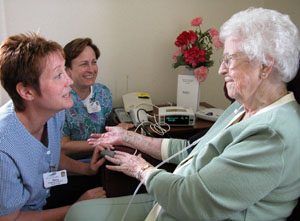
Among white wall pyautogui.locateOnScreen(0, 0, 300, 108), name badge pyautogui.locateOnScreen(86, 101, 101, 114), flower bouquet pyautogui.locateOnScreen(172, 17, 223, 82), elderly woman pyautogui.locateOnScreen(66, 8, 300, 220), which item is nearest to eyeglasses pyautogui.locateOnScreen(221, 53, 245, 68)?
elderly woman pyautogui.locateOnScreen(66, 8, 300, 220)

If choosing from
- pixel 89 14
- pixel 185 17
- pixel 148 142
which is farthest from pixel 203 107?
pixel 89 14

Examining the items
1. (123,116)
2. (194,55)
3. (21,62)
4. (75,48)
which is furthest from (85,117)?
(194,55)

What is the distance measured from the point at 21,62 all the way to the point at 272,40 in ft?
3.24

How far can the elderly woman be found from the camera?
81 centimetres

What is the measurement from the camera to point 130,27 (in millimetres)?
2100

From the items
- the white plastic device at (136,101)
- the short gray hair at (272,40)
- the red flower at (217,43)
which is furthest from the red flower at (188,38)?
the short gray hair at (272,40)

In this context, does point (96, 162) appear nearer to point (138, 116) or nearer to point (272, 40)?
point (138, 116)

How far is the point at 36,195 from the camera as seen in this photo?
4.15ft

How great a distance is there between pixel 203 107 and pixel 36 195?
150cm

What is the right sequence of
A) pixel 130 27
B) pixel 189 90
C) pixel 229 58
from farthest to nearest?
pixel 130 27, pixel 189 90, pixel 229 58

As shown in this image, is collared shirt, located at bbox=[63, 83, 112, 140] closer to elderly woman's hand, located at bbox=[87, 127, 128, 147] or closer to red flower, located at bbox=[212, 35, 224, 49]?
elderly woman's hand, located at bbox=[87, 127, 128, 147]

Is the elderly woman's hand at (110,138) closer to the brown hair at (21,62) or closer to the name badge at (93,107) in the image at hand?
the name badge at (93,107)

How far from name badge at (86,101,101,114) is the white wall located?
1.14 ft

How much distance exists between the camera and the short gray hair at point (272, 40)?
0.88m
